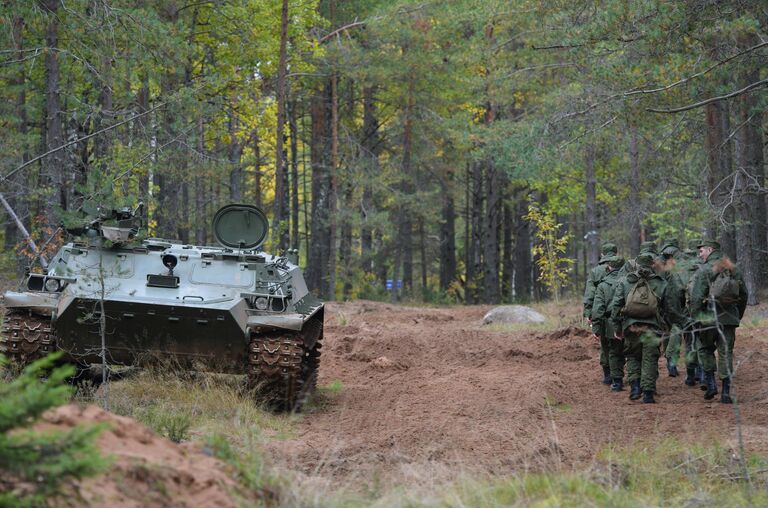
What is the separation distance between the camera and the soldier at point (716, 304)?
1095 cm

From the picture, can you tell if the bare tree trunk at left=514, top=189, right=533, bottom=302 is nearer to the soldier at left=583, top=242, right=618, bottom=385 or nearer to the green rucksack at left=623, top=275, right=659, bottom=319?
the soldier at left=583, top=242, right=618, bottom=385

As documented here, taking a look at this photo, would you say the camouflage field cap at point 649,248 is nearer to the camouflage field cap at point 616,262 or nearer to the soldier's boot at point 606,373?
the camouflage field cap at point 616,262

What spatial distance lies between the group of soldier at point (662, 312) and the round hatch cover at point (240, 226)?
467 cm

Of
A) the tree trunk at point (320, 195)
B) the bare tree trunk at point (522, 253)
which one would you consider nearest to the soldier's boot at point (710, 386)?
the tree trunk at point (320, 195)

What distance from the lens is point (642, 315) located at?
11461mm

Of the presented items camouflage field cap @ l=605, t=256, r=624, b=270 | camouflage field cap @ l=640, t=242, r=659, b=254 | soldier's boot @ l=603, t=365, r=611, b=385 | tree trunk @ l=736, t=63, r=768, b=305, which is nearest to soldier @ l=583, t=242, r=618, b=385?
soldier's boot @ l=603, t=365, r=611, b=385

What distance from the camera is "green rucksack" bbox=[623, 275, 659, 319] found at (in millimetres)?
11406

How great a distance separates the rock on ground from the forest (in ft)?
4.00

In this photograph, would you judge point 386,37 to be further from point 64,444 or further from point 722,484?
point 64,444

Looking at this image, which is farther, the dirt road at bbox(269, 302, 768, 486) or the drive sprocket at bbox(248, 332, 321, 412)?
the drive sprocket at bbox(248, 332, 321, 412)

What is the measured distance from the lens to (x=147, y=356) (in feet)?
35.8

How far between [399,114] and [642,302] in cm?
2380

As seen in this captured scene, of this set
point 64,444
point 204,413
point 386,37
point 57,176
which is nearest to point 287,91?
point 386,37

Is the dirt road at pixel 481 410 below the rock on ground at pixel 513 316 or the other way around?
below
